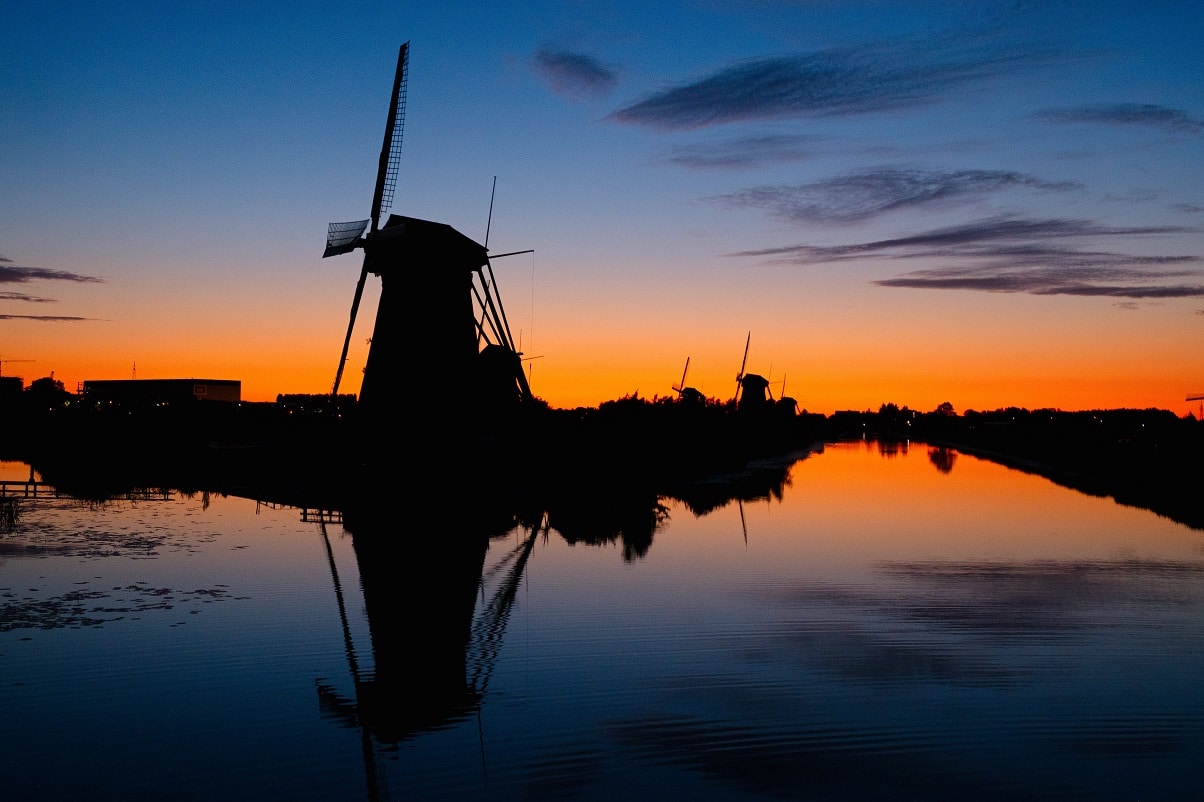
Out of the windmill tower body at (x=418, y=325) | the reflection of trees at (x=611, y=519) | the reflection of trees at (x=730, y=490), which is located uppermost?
the windmill tower body at (x=418, y=325)

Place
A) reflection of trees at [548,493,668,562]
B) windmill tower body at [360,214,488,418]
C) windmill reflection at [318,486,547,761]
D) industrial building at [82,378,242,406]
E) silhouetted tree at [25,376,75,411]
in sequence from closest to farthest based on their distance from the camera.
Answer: windmill reflection at [318,486,547,761] < reflection of trees at [548,493,668,562] < windmill tower body at [360,214,488,418] < silhouetted tree at [25,376,75,411] < industrial building at [82,378,242,406]

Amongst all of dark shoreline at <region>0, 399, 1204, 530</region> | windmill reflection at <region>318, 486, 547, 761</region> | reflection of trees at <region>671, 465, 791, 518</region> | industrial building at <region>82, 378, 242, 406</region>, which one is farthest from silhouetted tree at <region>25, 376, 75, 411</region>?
windmill reflection at <region>318, 486, 547, 761</region>

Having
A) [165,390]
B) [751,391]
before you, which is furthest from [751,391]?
[165,390]

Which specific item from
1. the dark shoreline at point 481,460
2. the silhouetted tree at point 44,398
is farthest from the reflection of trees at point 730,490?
the silhouetted tree at point 44,398

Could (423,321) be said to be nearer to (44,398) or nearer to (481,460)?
(481,460)

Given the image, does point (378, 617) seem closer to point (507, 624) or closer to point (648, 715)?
point (507, 624)

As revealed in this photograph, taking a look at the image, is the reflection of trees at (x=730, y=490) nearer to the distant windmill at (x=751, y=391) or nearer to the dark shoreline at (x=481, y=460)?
the dark shoreline at (x=481, y=460)

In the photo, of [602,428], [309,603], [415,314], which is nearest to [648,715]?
[309,603]

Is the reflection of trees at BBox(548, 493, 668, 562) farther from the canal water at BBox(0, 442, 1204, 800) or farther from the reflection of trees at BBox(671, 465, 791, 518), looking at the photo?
the reflection of trees at BBox(671, 465, 791, 518)

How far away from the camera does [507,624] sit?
55.6 ft

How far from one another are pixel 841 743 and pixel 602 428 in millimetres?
49210

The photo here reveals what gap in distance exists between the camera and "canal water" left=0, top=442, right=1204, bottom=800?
990cm

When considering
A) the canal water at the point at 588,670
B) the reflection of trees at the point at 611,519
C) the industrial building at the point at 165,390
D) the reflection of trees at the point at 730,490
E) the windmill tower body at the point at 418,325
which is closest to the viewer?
the canal water at the point at 588,670

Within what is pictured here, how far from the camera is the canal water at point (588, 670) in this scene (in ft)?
32.5
